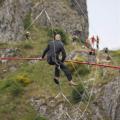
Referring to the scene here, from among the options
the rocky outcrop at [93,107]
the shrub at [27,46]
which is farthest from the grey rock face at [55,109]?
the shrub at [27,46]

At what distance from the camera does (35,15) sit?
73.9 metres

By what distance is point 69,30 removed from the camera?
2965 inches

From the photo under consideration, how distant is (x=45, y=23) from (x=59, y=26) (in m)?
2.87

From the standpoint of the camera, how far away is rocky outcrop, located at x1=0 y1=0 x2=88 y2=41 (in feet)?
211

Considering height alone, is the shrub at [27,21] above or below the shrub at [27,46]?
Answer: above

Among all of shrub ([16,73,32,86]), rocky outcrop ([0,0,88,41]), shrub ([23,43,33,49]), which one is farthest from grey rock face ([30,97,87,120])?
rocky outcrop ([0,0,88,41])

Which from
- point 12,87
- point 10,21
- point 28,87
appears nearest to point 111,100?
point 28,87

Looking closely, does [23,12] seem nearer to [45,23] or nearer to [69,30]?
[45,23]

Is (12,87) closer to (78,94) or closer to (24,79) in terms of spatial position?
(24,79)

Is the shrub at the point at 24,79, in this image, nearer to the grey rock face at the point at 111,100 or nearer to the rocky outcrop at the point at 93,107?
the rocky outcrop at the point at 93,107

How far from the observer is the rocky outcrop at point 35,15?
64.2 m

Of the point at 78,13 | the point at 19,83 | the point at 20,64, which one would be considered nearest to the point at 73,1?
the point at 78,13

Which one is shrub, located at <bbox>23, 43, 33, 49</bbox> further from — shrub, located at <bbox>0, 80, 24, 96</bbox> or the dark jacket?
the dark jacket

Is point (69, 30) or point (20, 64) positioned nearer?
point (20, 64)
